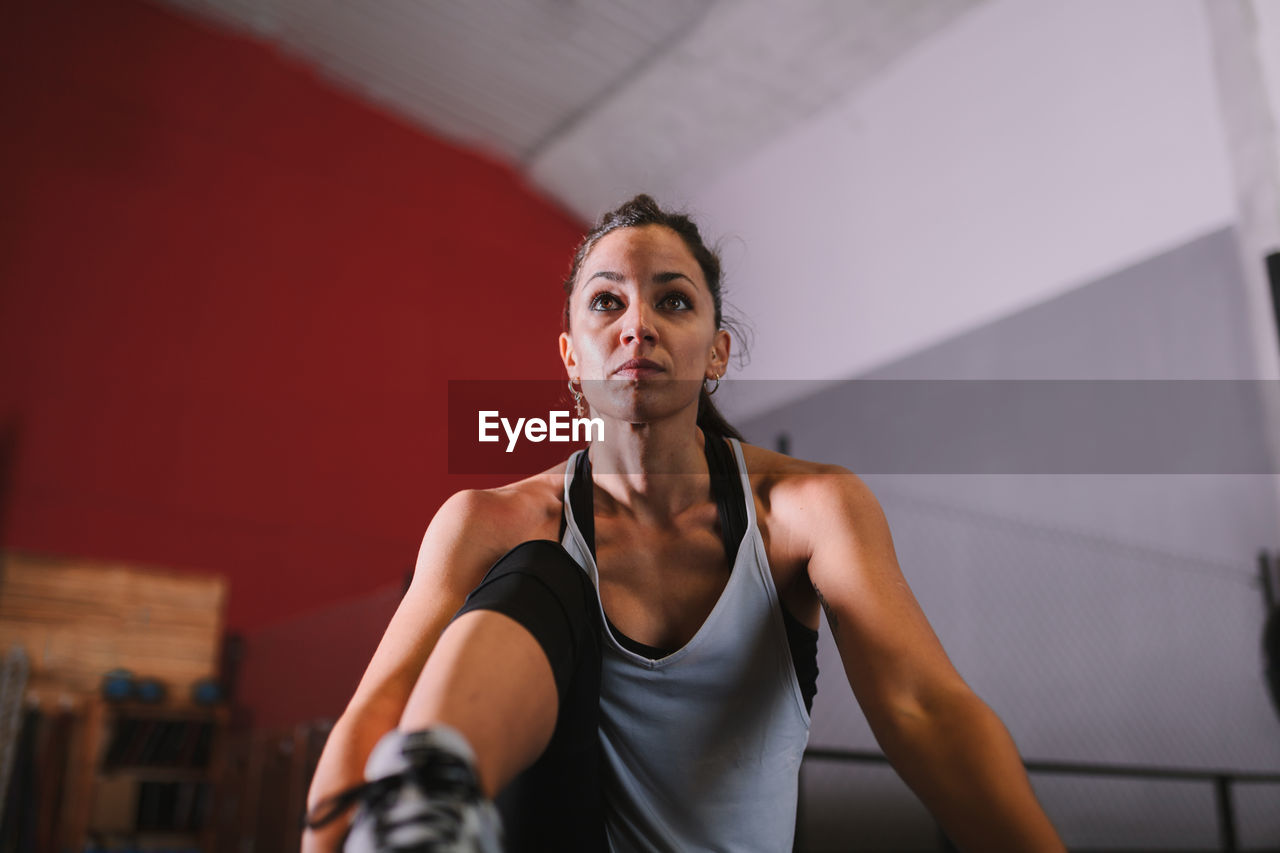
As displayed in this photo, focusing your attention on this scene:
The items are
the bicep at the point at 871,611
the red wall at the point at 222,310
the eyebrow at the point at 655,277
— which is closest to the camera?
the bicep at the point at 871,611

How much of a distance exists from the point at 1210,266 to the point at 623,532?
9.11 feet

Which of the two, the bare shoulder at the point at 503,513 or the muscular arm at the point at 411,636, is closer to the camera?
the muscular arm at the point at 411,636

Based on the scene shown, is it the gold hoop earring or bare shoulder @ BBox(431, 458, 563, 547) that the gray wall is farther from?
bare shoulder @ BBox(431, 458, 563, 547)

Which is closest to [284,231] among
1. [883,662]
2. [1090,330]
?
[1090,330]

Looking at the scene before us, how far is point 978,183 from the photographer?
3.90 m

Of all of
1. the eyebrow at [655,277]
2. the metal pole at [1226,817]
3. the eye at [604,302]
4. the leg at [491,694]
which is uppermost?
the eyebrow at [655,277]

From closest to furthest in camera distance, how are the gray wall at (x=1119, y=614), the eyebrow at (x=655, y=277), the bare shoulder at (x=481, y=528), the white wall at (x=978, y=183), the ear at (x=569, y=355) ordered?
the bare shoulder at (x=481, y=528) → the eyebrow at (x=655, y=277) → the ear at (x=569, y=355) → the gray wall at (x=1119, y=614) → the white wall at (x=978, y=183)

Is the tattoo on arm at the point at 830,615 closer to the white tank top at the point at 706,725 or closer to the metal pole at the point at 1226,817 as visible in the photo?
the white tank top at the point at 706,725

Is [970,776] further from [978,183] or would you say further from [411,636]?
[978,183]

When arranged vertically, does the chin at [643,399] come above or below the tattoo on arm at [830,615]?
above

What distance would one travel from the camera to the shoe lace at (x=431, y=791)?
0.60 meters

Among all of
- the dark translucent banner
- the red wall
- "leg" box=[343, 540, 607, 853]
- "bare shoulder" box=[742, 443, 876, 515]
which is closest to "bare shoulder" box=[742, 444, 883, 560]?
"bare shoulder" box=[742, 443, 876, 515]

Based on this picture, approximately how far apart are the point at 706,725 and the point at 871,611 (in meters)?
0.23

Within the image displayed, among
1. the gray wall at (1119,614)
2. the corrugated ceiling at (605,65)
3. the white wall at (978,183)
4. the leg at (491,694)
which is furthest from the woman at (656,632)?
the corrugated ceiling at (605,65)
